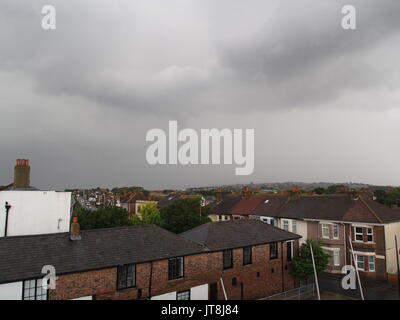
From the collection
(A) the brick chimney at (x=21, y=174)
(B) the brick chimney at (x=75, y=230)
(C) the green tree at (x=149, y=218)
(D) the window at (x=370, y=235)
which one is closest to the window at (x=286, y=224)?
(D) the window at (x=370, y=235)

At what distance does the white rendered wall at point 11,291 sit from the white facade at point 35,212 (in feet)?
27.2

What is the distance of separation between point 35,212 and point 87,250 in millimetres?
7372

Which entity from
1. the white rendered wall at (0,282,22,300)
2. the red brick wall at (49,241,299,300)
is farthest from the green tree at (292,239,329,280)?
the white rendered wall at (0,282,22,300)

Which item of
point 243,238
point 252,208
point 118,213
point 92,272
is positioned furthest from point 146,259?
point 252,208

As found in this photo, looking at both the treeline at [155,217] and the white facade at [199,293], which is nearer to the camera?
the white facade at [199,293]

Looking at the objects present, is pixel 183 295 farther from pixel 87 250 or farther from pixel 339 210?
pixel 339 210

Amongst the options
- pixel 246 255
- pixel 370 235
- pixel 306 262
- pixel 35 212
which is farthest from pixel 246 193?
pixel 35 212

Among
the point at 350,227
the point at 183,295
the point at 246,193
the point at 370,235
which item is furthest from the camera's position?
the point at 246,193

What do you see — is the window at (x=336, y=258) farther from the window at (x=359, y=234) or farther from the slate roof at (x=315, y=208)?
the slate roof at (x=315, y=208)

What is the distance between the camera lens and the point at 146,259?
723 inches

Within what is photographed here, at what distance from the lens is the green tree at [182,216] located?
37.6 meters

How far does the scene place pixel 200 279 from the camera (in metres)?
20.5

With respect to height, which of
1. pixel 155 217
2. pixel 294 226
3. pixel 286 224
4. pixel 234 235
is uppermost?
pixel 234 235
